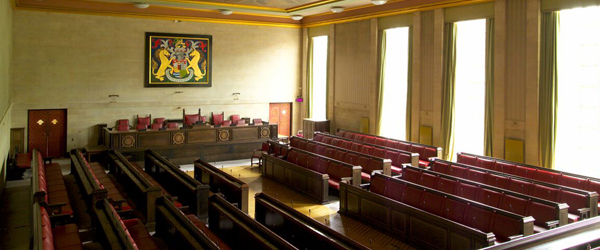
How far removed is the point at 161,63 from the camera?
53.6 ft

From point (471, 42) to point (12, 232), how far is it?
11410 mm

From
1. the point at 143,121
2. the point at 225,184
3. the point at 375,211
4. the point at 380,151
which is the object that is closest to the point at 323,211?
the point at 375,211

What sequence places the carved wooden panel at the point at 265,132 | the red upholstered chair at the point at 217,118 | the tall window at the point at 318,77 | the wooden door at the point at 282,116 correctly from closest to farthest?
the carved wooden panel at the point at 265,132, the red upholstered chair at the point at 217,118, the tall window at the point at 318,77, the wooden door at the point at 282,116

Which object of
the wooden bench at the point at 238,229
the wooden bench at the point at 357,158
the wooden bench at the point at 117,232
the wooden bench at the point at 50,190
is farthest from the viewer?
the wooden bench at the point at 357,158

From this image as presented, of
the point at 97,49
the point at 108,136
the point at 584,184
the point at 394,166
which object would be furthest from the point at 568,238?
the point at 97,49

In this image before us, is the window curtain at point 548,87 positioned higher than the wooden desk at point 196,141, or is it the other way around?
the window curtain at point 548,87

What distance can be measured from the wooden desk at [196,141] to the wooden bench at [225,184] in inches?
136

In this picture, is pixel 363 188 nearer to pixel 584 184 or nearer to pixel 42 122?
pixel 584 184

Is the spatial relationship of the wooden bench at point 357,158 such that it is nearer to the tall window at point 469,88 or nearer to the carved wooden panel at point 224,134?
the carved wooden panel at point 224,134

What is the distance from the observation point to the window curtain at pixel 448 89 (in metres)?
12.8

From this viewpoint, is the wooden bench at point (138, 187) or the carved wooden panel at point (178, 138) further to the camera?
the carved wooden panel at point (178, 138)

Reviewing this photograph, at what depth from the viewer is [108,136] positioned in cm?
1391

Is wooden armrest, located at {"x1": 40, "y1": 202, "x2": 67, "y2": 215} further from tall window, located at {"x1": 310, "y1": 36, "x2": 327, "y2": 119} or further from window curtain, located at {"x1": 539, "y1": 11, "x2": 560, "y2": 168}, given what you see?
tall window, located at {"x1": 310, "y1": 36, "x2": 327, "y2": 119}

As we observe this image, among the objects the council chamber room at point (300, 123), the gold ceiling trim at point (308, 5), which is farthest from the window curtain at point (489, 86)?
the gold ceiling trim at point (308, 5)
